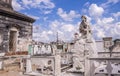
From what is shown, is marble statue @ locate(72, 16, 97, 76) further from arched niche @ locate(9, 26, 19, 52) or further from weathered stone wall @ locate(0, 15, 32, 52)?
arched niche @ locate(9, 26, 19, 52)

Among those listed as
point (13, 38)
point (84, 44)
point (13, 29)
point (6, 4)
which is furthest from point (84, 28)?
point (6, 4)

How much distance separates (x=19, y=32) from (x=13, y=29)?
Answer: 3.28 feet

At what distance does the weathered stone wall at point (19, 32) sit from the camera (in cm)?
1705

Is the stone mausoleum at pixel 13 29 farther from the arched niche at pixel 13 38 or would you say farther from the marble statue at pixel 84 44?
the marble statue at pixel 84 44

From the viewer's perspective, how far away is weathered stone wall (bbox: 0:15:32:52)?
671 inches

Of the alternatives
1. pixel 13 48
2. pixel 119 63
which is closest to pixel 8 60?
pixel 13 48

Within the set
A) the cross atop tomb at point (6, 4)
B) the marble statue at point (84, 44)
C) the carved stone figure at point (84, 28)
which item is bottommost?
the marble statue at point (84, 44)

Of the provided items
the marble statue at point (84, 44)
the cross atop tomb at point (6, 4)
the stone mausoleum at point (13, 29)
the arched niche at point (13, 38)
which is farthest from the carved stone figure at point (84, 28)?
the cross atop tomb at point (6, 4)

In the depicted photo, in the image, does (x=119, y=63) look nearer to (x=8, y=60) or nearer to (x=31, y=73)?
(x=31, y=73)

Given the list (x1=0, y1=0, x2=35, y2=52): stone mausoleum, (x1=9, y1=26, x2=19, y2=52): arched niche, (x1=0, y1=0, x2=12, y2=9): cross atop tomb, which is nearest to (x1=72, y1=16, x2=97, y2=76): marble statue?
(x1=0, y1=0, x2=35, y2=52): stone mausoleum

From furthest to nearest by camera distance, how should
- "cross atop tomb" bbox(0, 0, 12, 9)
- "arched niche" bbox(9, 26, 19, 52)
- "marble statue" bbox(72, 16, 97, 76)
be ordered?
"cross atop tomb" bbox(0, 0, 12, 9) → "arched niche" bbox(9, 26, 19, 52) → "marble statue" bbox(72, 16, 97, 76)

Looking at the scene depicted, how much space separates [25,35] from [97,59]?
48.5 ft

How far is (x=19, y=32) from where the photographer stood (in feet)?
62.5

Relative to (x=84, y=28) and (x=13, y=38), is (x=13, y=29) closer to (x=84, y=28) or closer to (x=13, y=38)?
(x=13, y=38)
